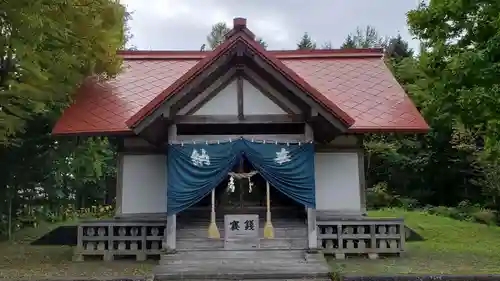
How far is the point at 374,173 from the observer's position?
28516 mm

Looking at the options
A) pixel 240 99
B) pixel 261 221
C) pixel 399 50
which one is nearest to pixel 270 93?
pixel 240 99

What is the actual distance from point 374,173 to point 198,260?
64.7 feet

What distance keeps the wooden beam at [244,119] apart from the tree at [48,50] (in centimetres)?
314

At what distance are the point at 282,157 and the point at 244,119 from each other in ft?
3.81

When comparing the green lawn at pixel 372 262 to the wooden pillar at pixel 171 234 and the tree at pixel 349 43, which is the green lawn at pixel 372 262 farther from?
the tree at pixel 349 43

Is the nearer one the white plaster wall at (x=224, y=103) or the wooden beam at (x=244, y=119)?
the wooden beam at (x=244, y=119)

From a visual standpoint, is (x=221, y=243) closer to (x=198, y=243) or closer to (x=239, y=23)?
(x=198, y=243)

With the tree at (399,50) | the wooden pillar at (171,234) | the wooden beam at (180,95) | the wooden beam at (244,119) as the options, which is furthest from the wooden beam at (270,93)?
the tree at (399,50)

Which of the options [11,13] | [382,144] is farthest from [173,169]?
[382,144]

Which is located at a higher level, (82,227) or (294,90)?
(294,90)

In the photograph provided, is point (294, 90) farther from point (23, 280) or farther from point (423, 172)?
point (423, 172)

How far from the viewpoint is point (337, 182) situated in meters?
12.5

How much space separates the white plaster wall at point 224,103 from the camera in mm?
11188

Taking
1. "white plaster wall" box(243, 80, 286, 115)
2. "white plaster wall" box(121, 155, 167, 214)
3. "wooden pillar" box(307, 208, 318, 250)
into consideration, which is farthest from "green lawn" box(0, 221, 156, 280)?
"white plaster wall" box(243, 80, 286, 115)
